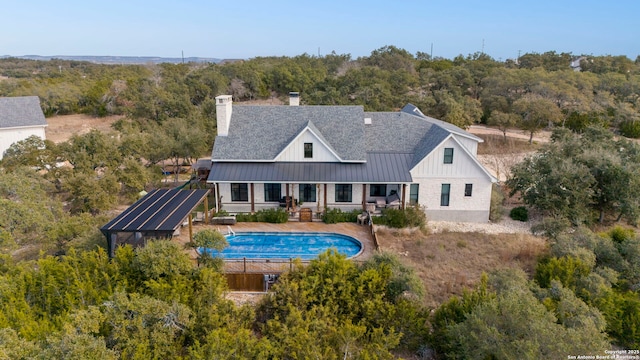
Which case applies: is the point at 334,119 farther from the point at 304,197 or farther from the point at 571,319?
the point at 571,319

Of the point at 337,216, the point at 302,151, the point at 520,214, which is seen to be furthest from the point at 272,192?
the point at 520,214

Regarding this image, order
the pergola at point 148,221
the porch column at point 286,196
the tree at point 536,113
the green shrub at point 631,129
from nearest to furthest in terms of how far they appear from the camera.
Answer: the pergola at point 148,221
the porch column at point 286,196
the tree at point 536,113
the green shrub at point 631,129

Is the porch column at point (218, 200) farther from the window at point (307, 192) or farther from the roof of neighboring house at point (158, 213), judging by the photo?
the window at point (307, 192)

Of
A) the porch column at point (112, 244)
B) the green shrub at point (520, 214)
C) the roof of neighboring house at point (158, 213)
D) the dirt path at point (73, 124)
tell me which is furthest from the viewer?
the dirt path at point (73, 124)

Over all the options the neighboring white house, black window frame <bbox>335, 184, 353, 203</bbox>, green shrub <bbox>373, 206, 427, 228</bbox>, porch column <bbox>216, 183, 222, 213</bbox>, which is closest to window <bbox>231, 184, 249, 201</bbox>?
porch column <bbox>216, 183, 222, 213</bbox>

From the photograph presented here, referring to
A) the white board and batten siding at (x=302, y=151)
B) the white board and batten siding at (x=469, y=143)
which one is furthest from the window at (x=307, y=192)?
the white board and batten siding at (x=469, y=143)

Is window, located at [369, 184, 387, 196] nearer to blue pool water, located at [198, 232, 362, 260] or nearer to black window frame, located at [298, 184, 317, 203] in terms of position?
black window frame, located at [298, 184, 317, 203]

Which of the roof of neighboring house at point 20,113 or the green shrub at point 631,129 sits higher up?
the roof of neighboring house at point 20,113
